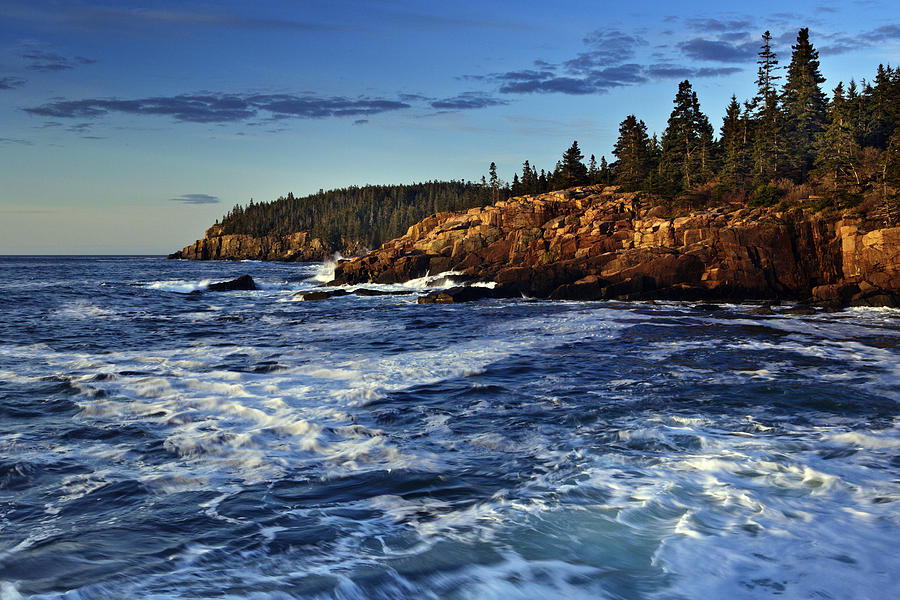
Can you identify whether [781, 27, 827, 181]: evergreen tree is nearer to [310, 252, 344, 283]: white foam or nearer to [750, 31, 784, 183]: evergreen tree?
[750, 31, 784, 183]: evergreen tree

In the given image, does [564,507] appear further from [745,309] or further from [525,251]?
[525,251]

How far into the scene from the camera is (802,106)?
57.7 meters

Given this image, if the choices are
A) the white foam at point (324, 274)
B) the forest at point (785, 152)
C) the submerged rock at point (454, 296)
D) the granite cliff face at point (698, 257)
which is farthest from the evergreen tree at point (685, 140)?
the white foam at point (324, 274)

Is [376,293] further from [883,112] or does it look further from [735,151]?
[883,112]

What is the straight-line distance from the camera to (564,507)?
24.3 ft

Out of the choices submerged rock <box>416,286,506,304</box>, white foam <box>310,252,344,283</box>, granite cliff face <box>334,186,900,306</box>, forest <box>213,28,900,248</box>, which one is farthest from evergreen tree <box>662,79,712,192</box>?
white foam <box>310,252,344,283</box>

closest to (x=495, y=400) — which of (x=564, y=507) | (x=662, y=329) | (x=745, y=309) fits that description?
(x=564, y=507)

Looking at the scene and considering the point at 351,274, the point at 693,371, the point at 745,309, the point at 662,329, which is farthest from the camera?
the point at 351,274

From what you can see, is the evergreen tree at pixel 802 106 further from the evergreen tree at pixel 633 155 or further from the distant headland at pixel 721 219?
the evergreen tree at pixel 633 155

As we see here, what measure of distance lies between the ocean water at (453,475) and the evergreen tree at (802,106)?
43.7 m

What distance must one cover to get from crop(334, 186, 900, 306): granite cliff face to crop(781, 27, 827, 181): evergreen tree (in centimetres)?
1606

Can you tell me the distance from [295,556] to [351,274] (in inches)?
2164

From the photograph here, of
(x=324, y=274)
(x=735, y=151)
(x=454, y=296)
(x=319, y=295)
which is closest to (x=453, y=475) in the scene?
(x=454, y=296)

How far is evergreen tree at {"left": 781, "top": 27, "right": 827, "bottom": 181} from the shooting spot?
2137 inches
